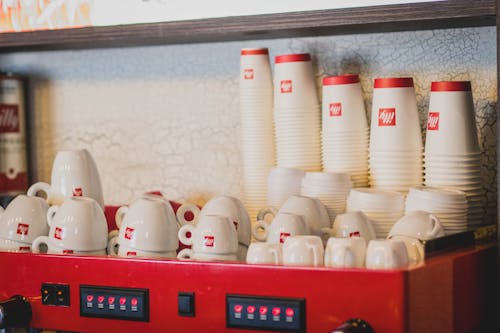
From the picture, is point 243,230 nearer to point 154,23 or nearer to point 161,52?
point 154,23

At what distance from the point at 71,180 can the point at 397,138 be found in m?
0.74

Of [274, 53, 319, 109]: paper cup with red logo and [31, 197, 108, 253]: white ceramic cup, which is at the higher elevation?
[274, 53, 319, 109]: paper cup with red logo

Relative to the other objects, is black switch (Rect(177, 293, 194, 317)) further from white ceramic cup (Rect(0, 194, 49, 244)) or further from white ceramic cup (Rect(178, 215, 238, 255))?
white ceramic cup (Rect(0, 194, 49, 244))

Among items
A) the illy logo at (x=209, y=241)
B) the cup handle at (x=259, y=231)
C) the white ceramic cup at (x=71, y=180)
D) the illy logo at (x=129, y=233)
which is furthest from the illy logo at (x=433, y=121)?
the white ceramic cup at (x=71, y=180)

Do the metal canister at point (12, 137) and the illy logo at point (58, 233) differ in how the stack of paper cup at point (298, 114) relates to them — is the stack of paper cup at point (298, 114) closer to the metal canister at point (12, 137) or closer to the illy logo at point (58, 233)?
the illy logo at point (58, 233)

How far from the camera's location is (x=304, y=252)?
5.10ft

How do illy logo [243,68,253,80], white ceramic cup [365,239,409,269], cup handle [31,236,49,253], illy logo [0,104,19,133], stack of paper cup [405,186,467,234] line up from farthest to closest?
illy logo [0,104,19,133]
illy logo [243,68,253,80]
cup handle [31,236,49,253]
stack of paper cup [405,186,467,234]
white ceramic cup [365,239,409,269]

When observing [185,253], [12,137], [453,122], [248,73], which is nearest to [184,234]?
[185,253]

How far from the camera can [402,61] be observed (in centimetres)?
211

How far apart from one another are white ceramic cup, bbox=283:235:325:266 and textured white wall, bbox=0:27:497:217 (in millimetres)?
636

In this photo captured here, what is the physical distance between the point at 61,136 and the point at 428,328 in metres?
1.40

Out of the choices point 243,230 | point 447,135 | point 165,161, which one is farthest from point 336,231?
point 165,161

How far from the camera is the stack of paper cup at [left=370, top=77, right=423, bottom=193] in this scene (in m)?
1.89

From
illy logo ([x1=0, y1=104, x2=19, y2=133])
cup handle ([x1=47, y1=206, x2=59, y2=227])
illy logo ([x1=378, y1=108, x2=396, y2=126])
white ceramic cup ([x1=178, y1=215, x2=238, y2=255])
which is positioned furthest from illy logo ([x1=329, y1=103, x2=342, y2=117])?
illy logo ([x1=0, y1=104, x2=19, y2=133])
